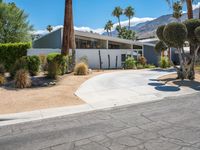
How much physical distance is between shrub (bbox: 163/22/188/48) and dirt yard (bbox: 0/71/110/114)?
6080 millimetres

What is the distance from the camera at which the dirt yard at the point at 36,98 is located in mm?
10141

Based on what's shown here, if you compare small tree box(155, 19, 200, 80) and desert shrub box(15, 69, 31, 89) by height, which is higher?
small tree box(155, 19, 200, 80)

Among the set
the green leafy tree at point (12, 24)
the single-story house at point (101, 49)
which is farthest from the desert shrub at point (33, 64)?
the green leafy tree at point (12, 24)

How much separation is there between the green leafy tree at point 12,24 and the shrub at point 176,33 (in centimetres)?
2416

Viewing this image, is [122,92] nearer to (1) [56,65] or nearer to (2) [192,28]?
(1) [56,65]

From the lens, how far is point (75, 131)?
693cm

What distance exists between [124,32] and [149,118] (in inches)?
2361

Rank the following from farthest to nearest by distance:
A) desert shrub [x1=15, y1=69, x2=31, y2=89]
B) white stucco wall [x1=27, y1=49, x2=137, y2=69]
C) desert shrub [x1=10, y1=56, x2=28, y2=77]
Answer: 1. white stucco wall [x1=27, y1=49, x2=137, y2=69]
2. desert shrub [x1=10, y1=56, x2=28, y2=77]
3. desert shrub [x1=15, y1=69, x2=31, y2=89]

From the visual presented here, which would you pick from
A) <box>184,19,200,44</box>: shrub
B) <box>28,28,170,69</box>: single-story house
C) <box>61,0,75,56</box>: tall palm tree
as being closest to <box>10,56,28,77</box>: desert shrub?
<box>61,0,75,56</box>: tall palm tree

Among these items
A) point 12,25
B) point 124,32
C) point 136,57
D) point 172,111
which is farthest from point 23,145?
point 124,32

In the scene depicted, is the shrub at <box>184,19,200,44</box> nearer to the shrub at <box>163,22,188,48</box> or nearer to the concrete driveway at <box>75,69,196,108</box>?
the shrub at <box>163,22,188,48</box>

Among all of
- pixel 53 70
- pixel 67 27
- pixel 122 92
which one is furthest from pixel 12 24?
pixel 122 92

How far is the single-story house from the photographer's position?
2892 cm

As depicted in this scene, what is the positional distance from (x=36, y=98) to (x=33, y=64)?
733 centimetres
